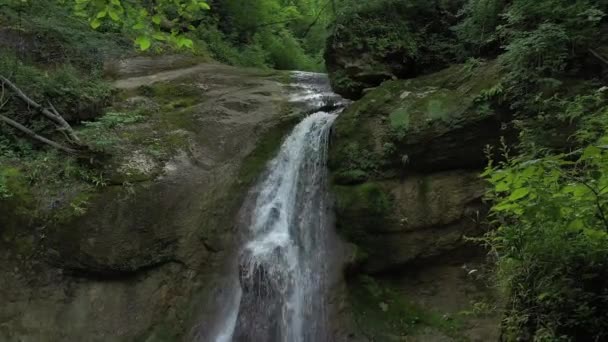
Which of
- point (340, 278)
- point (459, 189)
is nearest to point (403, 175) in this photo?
point (459, 189)

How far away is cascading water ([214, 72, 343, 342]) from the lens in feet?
23.9

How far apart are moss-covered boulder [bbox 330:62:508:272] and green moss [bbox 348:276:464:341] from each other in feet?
1.05

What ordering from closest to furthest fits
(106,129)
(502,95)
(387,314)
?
(502,95) < (387,314) < (106,129)

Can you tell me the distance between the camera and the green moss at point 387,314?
279 inches

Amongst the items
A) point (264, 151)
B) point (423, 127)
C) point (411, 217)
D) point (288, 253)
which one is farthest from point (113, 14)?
point (264, 151)

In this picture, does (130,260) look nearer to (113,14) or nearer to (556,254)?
(113,14)

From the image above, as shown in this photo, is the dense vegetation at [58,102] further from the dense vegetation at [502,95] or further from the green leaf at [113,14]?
the green leaf at [113,14]

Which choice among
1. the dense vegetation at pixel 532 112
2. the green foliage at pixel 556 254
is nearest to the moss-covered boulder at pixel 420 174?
the dense vegetation at pixel 532 112

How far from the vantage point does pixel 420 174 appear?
7.87m

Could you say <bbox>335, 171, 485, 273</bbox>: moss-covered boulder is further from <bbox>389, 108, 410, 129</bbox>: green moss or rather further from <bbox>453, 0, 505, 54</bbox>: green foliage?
<bbox>453, 0, 505, 54</bbox>: green foliage

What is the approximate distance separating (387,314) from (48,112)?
6.78 metres

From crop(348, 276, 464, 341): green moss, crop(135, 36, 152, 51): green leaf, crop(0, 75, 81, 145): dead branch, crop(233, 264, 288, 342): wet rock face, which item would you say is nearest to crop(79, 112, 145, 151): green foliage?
crop(0, 75, 81, 145): dead branch

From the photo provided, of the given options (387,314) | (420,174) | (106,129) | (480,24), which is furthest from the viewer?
(106,129)

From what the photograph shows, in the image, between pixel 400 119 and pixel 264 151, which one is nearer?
pixel 400 119
